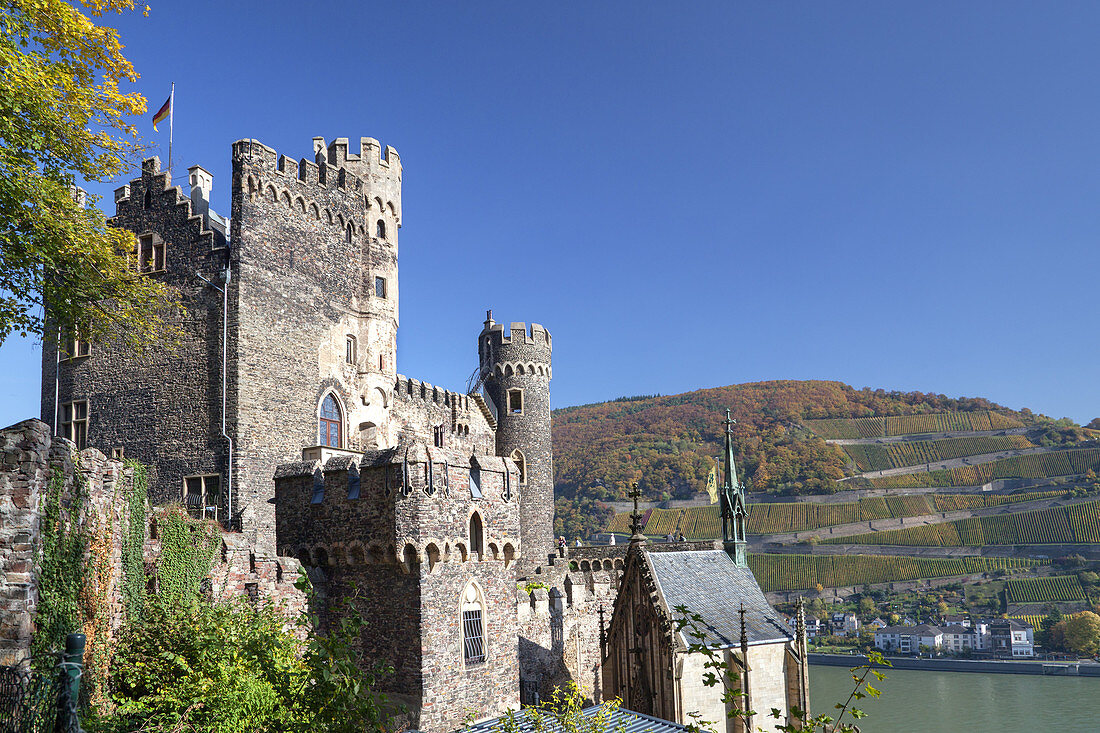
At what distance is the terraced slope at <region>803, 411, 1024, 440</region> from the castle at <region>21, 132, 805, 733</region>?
138669 millimetres

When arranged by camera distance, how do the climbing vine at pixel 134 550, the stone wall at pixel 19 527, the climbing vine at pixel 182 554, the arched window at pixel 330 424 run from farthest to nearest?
the arched window at pixel 330 424 < the climbing vine at pixel 182 554 < the climbing vine at pixel 134 550 < the stone wall at pixel 19 527

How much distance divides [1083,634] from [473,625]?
8360cm

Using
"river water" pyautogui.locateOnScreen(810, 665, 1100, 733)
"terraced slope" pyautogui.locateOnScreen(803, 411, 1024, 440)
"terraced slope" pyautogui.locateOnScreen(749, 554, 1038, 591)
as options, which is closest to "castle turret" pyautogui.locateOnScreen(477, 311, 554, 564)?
"river water" pyautogui.locateOnScreen(810, 665, 1100, 733)

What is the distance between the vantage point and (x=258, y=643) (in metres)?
13.8

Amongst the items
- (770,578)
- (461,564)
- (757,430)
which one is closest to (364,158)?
(461,564)

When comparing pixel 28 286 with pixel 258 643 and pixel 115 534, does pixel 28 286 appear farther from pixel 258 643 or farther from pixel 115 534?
pixel 258 643

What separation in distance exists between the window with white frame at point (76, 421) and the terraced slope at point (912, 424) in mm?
152396

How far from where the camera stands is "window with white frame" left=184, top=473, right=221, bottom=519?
73.3 feet

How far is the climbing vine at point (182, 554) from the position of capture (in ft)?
54.1

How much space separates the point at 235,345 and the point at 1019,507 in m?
126

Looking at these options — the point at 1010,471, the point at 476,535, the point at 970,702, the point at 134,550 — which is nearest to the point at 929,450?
the point at 1010,471

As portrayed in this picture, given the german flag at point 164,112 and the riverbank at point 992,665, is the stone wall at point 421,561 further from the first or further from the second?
the riverbank at point 992,665

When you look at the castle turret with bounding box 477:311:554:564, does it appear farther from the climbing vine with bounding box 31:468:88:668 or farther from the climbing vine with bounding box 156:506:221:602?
the climbing vine with bounding box 31:468:88:668

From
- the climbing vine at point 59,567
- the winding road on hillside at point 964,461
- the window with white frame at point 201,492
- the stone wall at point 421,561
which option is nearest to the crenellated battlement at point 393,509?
the stone wall at point 421,561
